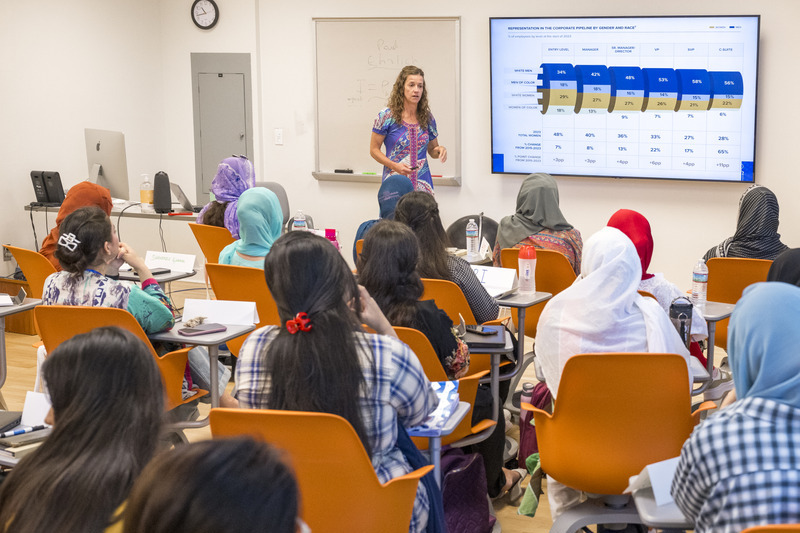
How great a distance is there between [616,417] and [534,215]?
2.37 m

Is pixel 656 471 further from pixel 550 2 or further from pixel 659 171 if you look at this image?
pixel 550 2

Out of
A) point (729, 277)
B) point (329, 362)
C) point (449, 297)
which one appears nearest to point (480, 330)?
point (449, 297)

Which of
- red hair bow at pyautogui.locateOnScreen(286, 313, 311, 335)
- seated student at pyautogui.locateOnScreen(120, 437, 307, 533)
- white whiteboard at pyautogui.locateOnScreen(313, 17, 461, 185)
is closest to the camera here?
seated student at pyautogui.locateOnScreen(120, 437, 307, 533)

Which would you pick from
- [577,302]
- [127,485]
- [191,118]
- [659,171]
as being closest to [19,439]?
[127,485]

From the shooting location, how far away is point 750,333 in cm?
169

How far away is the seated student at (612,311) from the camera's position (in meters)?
2.75

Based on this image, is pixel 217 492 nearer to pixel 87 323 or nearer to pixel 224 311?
pixel 87 323

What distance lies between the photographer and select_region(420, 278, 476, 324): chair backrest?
3318 millimetres

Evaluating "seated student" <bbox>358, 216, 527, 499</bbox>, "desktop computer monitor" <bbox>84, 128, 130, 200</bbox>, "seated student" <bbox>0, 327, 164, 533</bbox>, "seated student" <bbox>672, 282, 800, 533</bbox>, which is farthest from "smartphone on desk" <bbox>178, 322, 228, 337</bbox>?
"desktop computer monitor" <bbox>84, 128, 130, 200</bbox>

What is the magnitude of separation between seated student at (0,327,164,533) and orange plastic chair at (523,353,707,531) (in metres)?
1.24

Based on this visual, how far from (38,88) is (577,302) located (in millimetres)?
6002

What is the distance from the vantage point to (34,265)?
4.47 m

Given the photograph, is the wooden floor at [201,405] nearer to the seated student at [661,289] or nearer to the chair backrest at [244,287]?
the chair backrest at [244,287]

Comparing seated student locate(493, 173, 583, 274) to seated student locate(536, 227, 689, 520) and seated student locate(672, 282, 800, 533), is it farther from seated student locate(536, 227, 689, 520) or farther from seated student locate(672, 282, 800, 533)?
seated student locate(672, 282, 800, 533)
